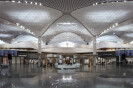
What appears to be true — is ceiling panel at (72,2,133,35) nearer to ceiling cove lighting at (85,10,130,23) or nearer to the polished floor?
ceiling cove lighting at (85,10,130,23)

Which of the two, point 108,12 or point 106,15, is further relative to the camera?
point 106,15

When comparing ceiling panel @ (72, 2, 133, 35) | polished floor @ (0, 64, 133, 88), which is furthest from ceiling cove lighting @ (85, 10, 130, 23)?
polished floor @ (0, 64, 133, 88)

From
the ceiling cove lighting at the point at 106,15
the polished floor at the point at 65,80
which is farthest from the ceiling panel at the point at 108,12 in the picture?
the polished floor at the point at 65,80

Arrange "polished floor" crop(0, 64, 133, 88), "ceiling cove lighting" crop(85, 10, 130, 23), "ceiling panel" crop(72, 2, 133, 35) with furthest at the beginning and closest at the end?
"ceiling cove lighting" crop(85, 10, 130, 23) < "ceiling panel" crop(72, 2, 133, 35) < "polished floor" crop(0, 64, 133, 88)

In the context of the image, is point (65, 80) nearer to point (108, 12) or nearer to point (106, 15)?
point (108, 12)

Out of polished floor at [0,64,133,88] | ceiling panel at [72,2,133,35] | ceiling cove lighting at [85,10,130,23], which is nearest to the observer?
polished floor at [0,64,133,88]

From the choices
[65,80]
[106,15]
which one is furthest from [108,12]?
[65,80]

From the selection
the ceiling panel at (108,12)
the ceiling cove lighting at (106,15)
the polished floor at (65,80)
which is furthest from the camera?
the ceiling cove lighting at (106,15)

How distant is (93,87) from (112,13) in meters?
23.9

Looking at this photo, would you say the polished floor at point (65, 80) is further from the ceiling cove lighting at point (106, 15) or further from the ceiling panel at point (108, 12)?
the ceiling cove lighting at point (106, 15)

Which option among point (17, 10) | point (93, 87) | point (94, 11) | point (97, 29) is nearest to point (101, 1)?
point (94, 11)

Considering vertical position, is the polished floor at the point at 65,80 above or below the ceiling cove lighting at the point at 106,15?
below

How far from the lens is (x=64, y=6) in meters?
28.3

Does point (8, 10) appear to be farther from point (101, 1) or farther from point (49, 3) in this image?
point (101, 1)
